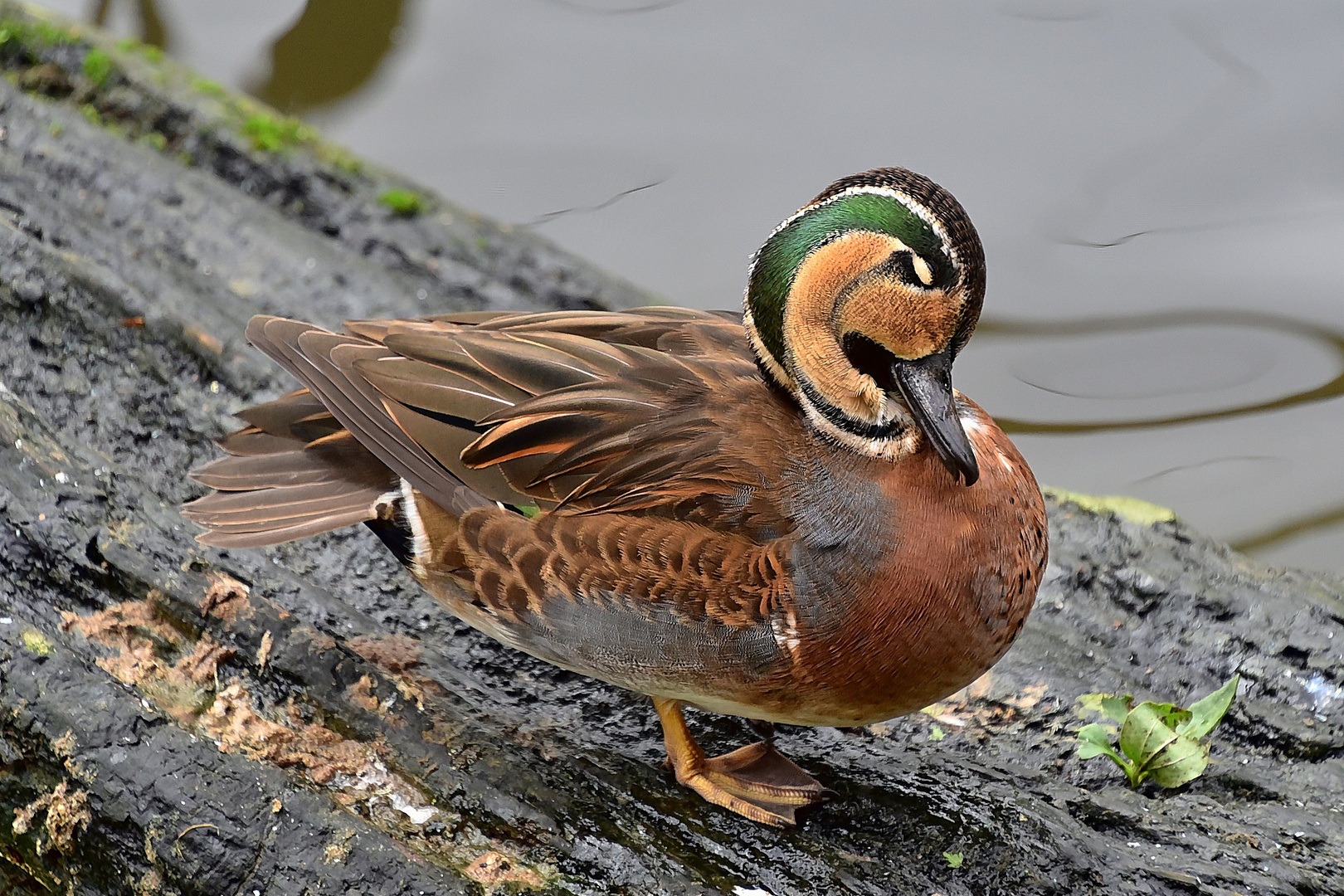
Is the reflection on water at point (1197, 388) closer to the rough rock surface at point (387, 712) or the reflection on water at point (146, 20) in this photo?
the rough rock surface at point (387, 712)

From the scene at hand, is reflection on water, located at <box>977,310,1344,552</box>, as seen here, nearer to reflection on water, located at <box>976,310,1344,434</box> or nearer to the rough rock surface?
reflection on water, located at <box>976,310,1344,434</box>

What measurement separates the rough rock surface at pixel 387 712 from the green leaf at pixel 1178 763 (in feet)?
0.18

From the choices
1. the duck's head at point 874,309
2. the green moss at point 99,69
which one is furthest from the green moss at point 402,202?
the duck's head at point 874,309

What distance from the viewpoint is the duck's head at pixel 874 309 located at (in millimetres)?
2619

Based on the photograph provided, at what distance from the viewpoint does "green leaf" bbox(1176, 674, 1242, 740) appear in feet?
9.99

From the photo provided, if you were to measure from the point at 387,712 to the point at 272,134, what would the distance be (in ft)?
8.90

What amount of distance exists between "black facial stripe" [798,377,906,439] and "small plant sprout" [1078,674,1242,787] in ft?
2.92

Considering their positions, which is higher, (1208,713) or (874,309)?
(874,309)

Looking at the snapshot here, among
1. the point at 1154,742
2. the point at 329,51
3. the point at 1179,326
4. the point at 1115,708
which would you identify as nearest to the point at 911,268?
the point at 1115,708

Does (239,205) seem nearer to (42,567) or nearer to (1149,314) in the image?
(42,567)

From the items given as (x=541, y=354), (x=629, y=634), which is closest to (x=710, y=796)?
(x=629, y=634)

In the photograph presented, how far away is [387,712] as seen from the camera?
3.07 metres

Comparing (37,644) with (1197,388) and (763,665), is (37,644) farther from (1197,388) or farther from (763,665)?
(1197,388)

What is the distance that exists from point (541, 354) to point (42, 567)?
130 centimetres
